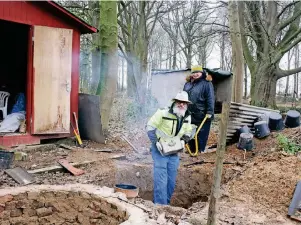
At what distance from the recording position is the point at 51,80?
26.9 ft

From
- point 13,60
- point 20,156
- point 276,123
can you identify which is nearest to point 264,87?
point 276,123

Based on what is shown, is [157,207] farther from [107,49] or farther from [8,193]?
[107,49]

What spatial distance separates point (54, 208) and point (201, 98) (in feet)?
14.4

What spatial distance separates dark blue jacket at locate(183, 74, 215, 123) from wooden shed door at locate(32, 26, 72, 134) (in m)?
3.17

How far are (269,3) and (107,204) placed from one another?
14366 mm

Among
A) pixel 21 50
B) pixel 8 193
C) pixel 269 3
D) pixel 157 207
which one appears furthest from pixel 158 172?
pixel 269 3

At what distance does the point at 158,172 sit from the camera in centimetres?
575

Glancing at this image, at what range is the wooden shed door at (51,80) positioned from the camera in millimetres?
8016

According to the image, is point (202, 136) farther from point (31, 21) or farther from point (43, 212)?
point (31, 21)

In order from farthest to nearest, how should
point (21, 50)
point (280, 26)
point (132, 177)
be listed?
1. point (280, 26)
2. point (21, 50)
3. point (132, 177)

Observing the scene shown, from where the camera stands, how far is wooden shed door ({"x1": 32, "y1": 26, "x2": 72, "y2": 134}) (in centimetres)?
802

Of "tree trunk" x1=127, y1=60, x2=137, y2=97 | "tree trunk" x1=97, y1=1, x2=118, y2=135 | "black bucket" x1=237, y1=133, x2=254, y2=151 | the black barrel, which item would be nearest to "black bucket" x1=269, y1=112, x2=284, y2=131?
"black bucket" x1=237, y1=133, x2=254, y2=151

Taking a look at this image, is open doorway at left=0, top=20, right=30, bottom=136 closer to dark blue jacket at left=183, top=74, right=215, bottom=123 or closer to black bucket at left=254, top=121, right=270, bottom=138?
dark blue jacket at left=183, top=74, right=215, bottom=123

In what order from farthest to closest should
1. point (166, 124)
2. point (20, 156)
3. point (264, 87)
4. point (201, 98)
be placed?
point (264, 87), point (201, 98), point (20, 156), point (166, 124)
